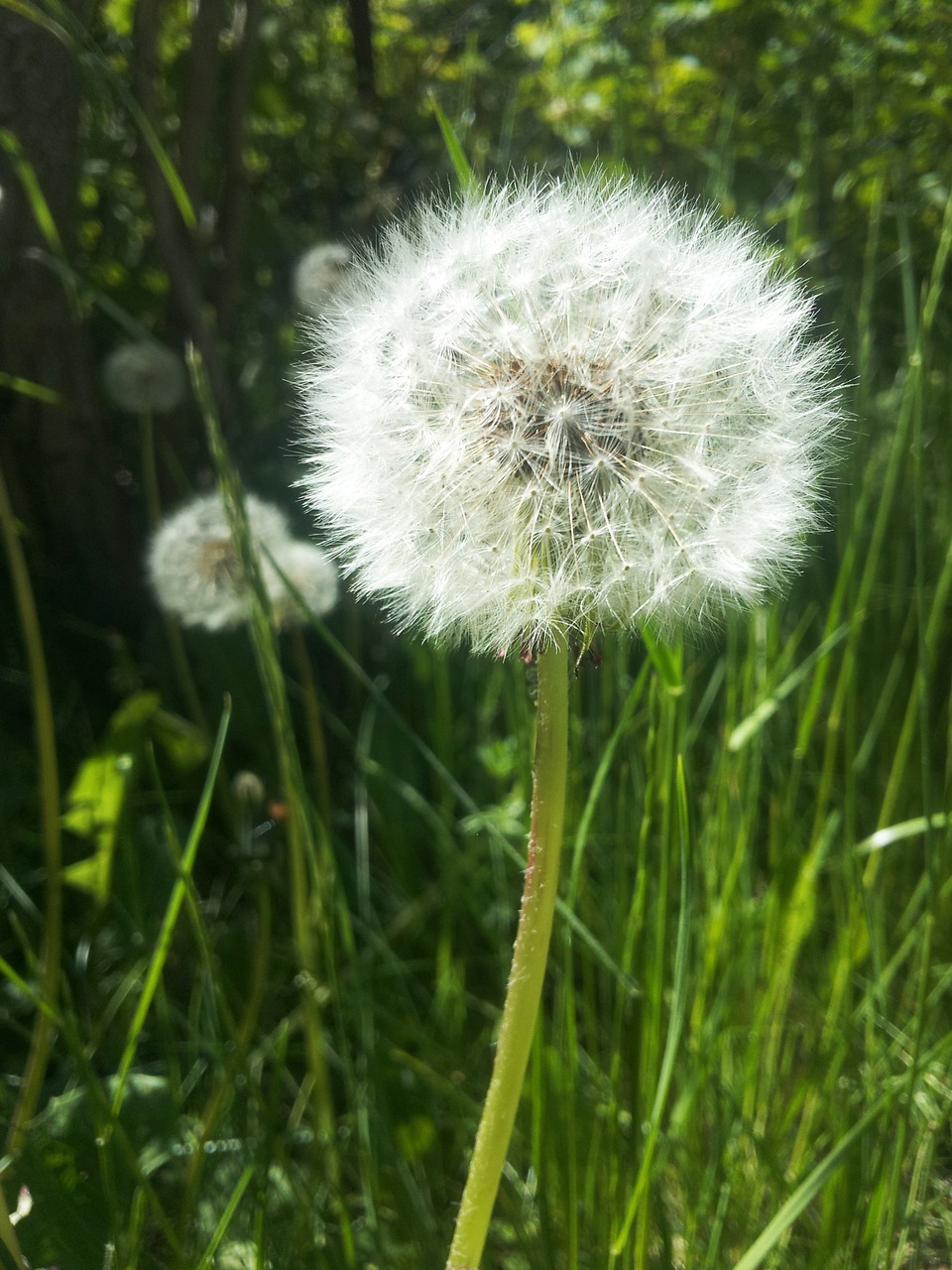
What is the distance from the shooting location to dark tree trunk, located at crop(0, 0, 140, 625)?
1.61m

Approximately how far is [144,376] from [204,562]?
0.50m

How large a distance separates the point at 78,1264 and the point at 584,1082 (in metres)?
0.53

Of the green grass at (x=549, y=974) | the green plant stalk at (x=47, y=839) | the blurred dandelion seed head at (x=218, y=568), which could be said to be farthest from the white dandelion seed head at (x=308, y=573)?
the green plant stalk at (x=47, y=839)

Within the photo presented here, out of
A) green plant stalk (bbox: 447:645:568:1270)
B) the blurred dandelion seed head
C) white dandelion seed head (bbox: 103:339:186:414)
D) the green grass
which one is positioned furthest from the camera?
white dandelion seed head (bbox: 103:339:186:414)

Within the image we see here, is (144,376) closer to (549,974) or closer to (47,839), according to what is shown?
(47,839)

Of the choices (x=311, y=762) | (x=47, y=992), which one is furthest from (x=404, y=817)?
(x=47, y=992)

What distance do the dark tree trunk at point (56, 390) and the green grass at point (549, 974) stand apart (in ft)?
0.65

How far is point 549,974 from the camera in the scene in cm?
142

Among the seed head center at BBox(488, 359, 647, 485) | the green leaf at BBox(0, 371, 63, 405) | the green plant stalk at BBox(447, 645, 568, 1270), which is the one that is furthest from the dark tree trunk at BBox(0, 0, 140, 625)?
the green plant stalk at BBox(447, 645, 568, 1270)

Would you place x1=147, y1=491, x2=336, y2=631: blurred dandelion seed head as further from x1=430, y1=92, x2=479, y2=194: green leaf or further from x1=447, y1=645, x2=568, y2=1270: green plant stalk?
x1=447, y1=645, x2=568, y2=1270: green plant stalk

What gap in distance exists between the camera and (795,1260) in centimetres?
101

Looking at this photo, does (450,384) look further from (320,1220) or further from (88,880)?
(88,880)

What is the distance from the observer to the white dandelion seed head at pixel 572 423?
0.66 metres

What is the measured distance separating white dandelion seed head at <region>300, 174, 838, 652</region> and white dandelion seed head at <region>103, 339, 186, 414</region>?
1.14m
